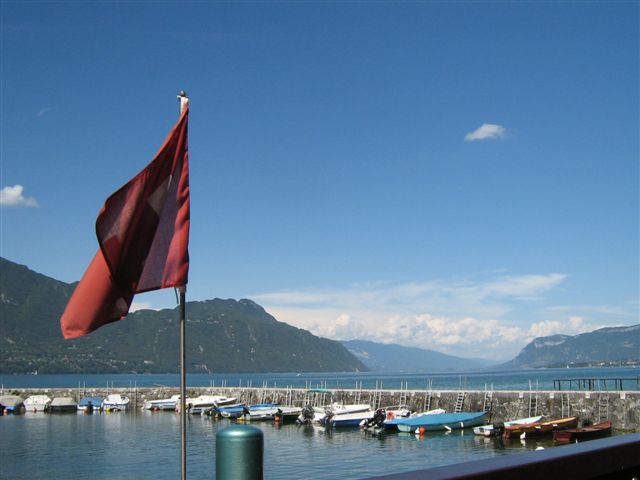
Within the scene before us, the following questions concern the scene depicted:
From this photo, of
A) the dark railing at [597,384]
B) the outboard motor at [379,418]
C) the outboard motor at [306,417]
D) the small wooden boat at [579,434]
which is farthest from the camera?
the outboard motor at [306,417]

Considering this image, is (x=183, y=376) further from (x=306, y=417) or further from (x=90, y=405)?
(x=90, y=405)

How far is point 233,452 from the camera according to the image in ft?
11.9

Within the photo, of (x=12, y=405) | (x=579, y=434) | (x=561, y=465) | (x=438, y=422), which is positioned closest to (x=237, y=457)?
(x=561, y=465)

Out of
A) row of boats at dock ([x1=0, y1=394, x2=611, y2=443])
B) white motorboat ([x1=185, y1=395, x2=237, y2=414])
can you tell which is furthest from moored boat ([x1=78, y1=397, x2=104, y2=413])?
white motorboat ([x1=185, y1=395, x2=237, y2=414])

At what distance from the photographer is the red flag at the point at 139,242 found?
492 centimetres

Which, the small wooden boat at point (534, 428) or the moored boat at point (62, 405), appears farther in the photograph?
the moored boat at point (62, 405)

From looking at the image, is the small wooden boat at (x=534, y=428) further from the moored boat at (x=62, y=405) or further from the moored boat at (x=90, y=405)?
the moored boat at (x=62, y=405)

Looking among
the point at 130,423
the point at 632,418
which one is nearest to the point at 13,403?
the point at 130,423

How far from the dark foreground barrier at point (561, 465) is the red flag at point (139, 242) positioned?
2.45m

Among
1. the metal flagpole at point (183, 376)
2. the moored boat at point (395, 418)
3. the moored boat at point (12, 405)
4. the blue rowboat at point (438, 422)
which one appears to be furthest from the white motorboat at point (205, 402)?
the metal flagpole at point (183, 376)

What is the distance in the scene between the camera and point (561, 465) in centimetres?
409

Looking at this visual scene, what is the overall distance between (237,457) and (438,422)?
46285 mm

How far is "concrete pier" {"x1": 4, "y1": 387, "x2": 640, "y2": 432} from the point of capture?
43594mm

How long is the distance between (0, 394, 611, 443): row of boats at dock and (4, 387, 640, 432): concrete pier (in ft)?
5.27
